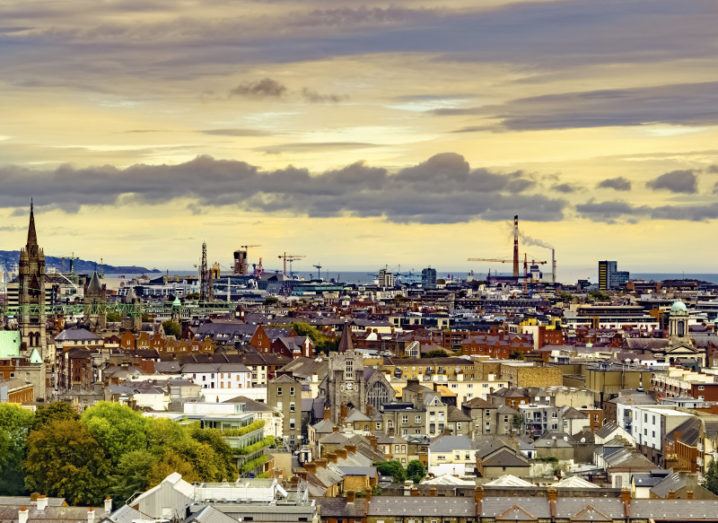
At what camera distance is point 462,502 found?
94812 millimetres

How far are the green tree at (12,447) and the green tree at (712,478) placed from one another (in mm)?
36706

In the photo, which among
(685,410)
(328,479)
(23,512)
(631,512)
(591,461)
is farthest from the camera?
(685,410)

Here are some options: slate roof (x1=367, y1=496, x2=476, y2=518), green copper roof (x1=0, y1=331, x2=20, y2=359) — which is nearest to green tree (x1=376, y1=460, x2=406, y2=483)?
slate roof (x1=367, y1=496, x2=476, y2=518)

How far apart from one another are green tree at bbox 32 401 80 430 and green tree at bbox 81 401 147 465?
117 cm

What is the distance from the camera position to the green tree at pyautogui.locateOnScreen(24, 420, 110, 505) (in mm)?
97188

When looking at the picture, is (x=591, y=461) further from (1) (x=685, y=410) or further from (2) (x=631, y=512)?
(2) (x=631, y=512)

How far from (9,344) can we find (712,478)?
74.5 m

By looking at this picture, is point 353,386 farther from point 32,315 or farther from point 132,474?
point 132,474

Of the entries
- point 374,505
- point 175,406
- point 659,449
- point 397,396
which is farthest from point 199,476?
point 397,396

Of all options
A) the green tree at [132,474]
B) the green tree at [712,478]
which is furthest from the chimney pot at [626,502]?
the green tree at [132,474]

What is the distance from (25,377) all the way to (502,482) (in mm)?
58165

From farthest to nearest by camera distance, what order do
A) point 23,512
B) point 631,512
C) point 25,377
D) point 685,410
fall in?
point 25,377 < point 685,410 < point 631,512 < point 23,512

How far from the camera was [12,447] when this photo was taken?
104625 millimetres

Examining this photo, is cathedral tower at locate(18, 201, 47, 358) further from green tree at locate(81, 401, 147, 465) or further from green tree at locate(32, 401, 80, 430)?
green tree at locate(81, 401, 147, 465)
